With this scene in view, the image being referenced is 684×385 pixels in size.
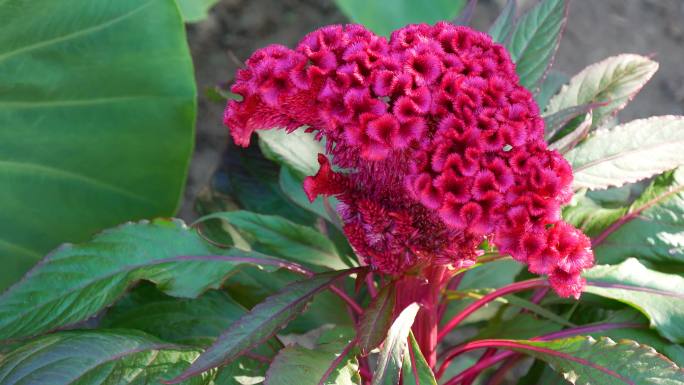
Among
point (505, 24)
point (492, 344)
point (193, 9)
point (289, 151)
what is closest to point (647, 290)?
point (492, 344)

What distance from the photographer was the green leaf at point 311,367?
0.99 meters

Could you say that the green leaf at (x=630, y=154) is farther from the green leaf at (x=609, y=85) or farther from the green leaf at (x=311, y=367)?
the green leaf at (x=311, y=367)

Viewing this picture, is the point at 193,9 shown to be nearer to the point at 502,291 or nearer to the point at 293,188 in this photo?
the point at 293,188

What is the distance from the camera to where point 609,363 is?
998 millimetres

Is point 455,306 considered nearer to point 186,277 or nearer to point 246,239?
point 246,239

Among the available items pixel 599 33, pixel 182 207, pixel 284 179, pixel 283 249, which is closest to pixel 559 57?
pixel 599 33

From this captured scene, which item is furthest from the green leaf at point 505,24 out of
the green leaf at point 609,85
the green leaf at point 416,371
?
the green leaf at point 416,371

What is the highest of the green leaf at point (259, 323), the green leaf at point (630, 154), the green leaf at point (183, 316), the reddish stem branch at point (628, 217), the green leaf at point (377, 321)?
the green leaf at point (630, 154)

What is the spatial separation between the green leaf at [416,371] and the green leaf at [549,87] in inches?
24.0

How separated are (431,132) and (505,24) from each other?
49 centimetres

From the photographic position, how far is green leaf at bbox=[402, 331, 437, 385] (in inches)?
40.3

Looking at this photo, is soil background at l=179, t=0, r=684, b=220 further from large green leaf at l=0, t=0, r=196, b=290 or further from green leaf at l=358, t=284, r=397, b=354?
green leaf at l=358, t=284, r=397, b=354

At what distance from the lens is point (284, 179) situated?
4.60 feet

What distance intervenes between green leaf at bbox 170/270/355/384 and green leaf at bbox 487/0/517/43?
1.68 feet
